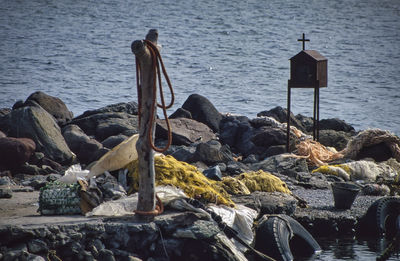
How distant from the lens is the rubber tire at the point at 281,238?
367 inches

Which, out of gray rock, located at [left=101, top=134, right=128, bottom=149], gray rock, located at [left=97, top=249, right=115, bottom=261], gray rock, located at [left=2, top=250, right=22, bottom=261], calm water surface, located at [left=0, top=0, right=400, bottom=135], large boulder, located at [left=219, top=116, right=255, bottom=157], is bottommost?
calm water surface, located at [left=0, top=0, right=400, bottom=135]

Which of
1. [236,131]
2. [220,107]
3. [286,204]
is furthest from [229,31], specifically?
[286,204]

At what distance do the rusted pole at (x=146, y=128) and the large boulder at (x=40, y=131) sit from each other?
288 inches

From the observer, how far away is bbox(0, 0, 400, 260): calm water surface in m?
36.6

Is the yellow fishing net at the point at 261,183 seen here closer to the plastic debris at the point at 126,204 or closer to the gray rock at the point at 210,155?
the plastic debris at the point at 126,204

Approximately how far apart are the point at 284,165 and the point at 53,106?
→ 27.3ft

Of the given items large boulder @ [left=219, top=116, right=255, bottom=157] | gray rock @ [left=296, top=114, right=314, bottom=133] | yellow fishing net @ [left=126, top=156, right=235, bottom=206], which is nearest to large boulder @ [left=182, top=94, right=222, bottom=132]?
large boulder @ [left=219, top=116, right=255, bottom=157]

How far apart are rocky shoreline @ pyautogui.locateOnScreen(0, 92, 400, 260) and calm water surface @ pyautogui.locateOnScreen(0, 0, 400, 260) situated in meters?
12.8

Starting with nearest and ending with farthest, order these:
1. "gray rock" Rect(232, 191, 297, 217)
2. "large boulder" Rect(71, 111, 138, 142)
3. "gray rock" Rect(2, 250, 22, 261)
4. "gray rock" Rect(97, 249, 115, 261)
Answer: "gray rock" Rect(2, 250, 22, 261), "gray rock" Rect(97, 249, 115, 261), "gray rock" Rect(232, 191, 297, 217), "large boulder" Rect(71, 111, 138, 142)

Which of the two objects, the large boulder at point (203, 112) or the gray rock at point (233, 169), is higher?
the gray rock at point (233, 169)

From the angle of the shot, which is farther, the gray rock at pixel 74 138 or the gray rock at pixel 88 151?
the gray rock at pixel 74 138

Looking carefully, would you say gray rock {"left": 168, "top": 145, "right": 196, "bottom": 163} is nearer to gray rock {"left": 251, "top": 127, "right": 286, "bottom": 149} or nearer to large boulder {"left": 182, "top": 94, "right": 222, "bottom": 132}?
gray rock {"left": 251, "top": 127, "right": 286, "bottom": 149}

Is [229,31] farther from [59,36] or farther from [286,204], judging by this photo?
[286,204]

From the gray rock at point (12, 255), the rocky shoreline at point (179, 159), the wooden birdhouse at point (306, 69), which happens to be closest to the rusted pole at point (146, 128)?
the rocky shoreline at point (179, 159)
